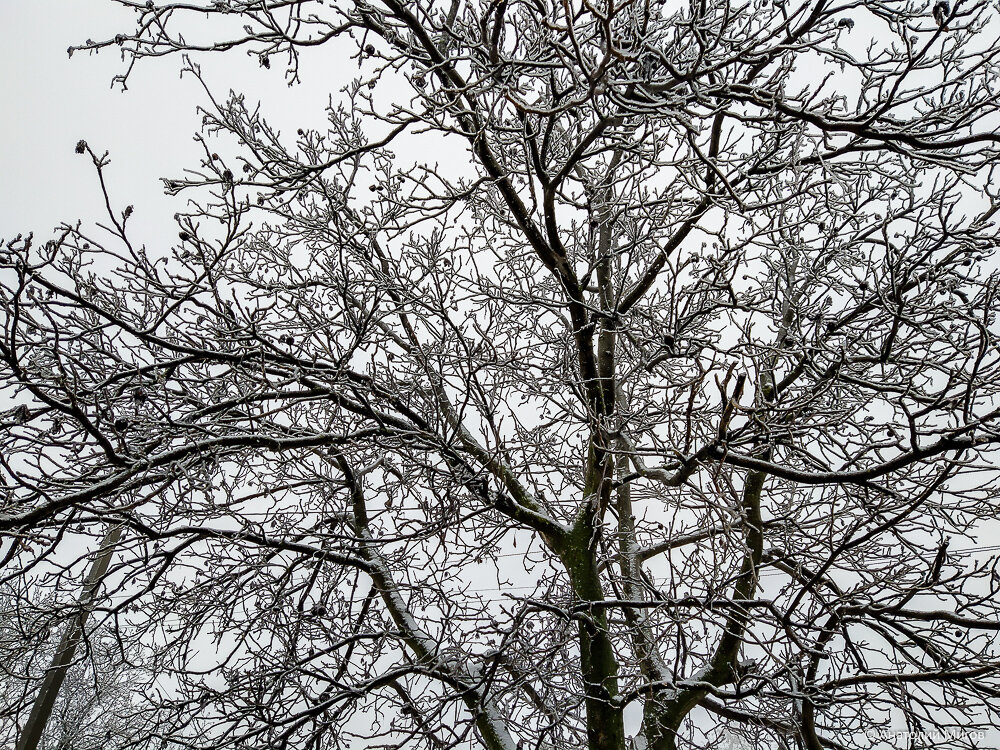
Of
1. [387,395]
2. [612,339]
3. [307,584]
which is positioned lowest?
[307,584]

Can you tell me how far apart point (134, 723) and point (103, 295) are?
3068 millimetres

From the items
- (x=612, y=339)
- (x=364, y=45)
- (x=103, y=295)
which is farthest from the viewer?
(x=612, y=339)

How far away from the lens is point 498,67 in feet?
10.5

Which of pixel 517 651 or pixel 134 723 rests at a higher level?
pixel 517 651

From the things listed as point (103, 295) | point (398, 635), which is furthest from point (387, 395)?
point (103, 295)

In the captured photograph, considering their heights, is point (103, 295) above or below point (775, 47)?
below

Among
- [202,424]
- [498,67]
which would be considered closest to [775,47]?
[498,67]

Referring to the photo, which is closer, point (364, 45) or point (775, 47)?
point (775, 47)

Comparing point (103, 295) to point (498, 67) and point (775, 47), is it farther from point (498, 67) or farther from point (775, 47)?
point (775, 47)

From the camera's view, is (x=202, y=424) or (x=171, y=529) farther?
(x=171, y=529)

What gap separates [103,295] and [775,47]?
4.01 m

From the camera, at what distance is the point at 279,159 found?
4.66 meters

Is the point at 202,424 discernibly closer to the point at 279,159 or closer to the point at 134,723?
the point at 279,159

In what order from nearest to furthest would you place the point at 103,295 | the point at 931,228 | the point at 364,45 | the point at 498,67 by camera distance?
the point at 498,67 < the point at 364,45 < the point at 103,295 < the point at 931,228
